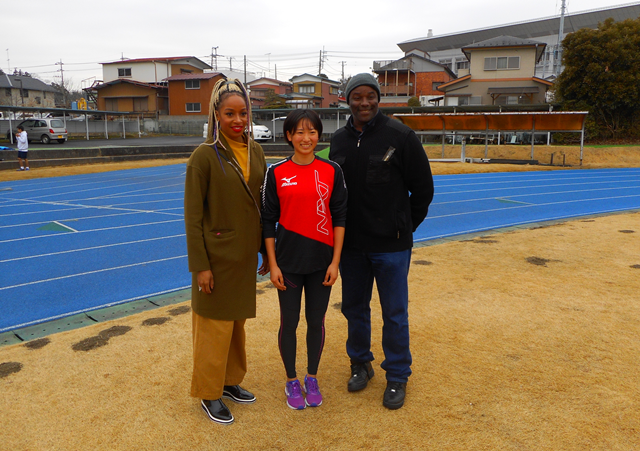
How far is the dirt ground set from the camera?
2.64 m

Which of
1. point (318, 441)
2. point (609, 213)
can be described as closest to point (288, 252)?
point (318, 441)

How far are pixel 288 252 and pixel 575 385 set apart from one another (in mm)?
1981

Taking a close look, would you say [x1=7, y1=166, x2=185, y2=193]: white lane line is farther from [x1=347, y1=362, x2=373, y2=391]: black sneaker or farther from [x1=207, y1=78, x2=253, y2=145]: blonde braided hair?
[x1=347, y1=362, x2=373, y2=391]: black sneaker

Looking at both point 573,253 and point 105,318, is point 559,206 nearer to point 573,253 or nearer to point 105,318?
point 573,253

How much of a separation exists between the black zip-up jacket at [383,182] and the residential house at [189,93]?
43.8 m

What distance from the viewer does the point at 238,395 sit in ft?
10.0

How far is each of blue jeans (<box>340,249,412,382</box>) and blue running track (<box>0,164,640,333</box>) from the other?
9.41 ft

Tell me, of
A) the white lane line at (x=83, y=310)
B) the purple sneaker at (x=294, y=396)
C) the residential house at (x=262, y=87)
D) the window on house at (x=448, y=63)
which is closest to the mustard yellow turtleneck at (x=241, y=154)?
the purple sneaker at (x=294, y=396)

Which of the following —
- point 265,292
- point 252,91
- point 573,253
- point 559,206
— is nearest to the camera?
point 265,292

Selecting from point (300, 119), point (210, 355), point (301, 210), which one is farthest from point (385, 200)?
point (210, 355)

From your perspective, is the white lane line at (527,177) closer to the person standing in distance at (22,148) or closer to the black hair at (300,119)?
the black hair at (300,119)

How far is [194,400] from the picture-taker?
120 inches

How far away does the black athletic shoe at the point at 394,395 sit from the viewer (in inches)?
115

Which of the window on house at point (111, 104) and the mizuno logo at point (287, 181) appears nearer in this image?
the mizuno logo at point (287, 181)
